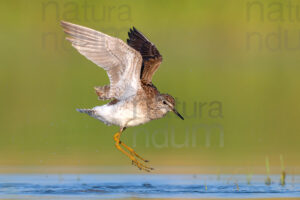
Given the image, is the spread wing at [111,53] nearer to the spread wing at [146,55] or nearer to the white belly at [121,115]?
the white belly at [121,115]

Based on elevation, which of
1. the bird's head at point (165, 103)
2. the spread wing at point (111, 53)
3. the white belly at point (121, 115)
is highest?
the spread wing at point (111, 53)

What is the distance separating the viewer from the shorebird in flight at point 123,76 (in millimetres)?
11414

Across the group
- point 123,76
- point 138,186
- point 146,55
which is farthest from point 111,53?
point 138,186

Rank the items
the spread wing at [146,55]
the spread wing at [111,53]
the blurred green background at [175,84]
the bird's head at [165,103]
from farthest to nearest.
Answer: the blurred green background at [175,84] → the spread wing at [146,55] → the bird's head at [165,103] → the spread wing at [111,53]

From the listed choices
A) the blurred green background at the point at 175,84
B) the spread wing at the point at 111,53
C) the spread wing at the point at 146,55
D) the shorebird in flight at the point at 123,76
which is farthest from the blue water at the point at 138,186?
the spread wing at the point at 146,55

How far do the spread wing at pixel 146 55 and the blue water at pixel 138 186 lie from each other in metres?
1.58

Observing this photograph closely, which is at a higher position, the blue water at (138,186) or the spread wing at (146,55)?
the spread wing at (146,55)

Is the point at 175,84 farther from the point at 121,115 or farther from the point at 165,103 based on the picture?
the point at 121,115

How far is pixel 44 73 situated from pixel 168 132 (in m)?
4.78

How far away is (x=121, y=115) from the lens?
467 inches

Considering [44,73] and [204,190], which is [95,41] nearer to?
[204,190]

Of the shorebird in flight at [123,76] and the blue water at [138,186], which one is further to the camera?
the shorebird in flight at [123,76]

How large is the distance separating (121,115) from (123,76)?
0.57 metres

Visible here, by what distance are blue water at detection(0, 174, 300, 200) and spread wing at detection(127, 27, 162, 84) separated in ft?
5.18
